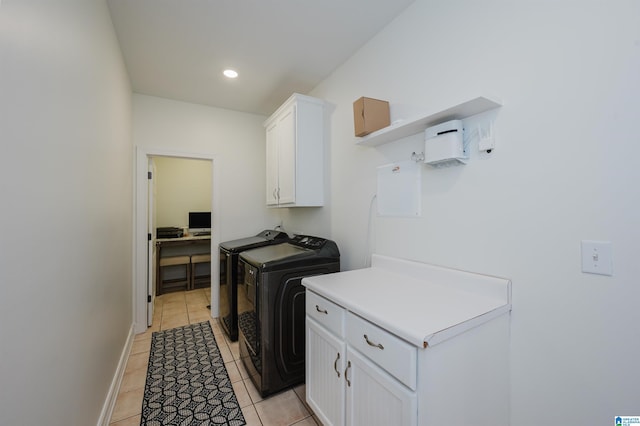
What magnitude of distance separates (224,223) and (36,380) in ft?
8.21

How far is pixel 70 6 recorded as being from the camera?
1.13 meters

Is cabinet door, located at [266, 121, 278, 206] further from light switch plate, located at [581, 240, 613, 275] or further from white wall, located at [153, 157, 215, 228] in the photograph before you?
light switch plate, located at [581, 240, 613, 275]

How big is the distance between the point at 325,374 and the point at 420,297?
67 cm

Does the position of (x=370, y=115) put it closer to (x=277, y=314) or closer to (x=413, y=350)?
(x=413, y=350)

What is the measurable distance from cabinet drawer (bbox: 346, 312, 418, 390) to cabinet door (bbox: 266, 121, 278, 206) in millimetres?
1851

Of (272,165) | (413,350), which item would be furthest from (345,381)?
(272,165)

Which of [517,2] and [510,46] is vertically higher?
[517,2]

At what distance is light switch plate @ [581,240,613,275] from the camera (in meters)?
0.93

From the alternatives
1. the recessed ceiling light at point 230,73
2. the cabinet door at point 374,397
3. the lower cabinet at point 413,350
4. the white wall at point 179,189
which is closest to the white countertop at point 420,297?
the lower cabinet at point 413,350

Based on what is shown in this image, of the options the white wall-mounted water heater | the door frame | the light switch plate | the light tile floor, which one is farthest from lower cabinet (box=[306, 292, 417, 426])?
the door frame

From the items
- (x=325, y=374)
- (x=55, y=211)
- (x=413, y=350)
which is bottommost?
(x=325, y=374)

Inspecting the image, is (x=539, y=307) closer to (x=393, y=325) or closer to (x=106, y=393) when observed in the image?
(x=393, y=325)

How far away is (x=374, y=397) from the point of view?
3.53ft

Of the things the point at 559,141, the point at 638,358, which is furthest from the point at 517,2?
the point at 638,358
